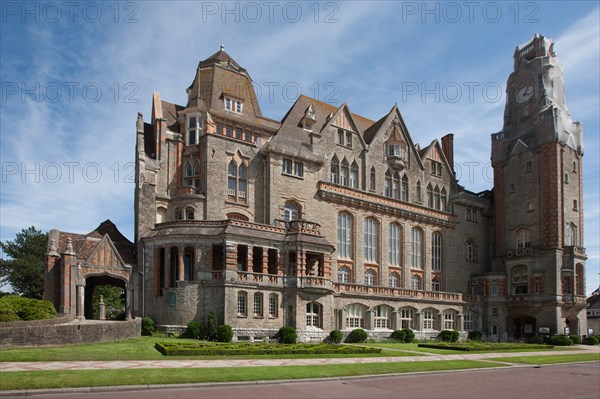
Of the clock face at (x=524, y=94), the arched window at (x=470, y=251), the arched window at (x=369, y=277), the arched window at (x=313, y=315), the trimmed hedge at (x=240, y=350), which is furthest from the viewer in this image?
the clock face at (x=524, y=94)

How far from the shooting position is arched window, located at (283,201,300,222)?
52.8m

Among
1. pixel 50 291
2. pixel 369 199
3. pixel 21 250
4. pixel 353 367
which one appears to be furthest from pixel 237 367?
pixel 21 250

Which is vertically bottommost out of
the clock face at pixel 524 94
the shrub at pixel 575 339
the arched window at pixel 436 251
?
the shrub at pixel 575 339

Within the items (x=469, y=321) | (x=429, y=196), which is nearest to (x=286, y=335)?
(x=469, y=321)

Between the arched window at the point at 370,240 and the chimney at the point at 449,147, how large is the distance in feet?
59.5

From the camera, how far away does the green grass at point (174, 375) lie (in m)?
18.3

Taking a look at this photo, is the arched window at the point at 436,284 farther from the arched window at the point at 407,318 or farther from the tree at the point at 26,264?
the tree at the point at 26,264

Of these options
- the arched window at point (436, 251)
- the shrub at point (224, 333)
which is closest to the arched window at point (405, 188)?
the arched window at point (436, 251)

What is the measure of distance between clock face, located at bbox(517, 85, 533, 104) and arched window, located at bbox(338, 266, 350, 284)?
110ft

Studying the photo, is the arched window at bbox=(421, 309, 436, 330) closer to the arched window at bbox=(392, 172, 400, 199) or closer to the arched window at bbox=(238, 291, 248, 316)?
→ the arched window at bbox=(392, 172, 400, 199)

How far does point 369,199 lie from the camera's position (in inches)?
2324

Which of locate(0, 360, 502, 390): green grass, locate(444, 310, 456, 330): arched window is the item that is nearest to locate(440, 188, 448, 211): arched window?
locate(444, 310, 456, 330): arched window

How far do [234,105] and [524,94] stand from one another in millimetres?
38275

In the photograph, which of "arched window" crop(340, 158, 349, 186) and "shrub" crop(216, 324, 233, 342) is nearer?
"shrub" crop(216, 324, 233, 342)
